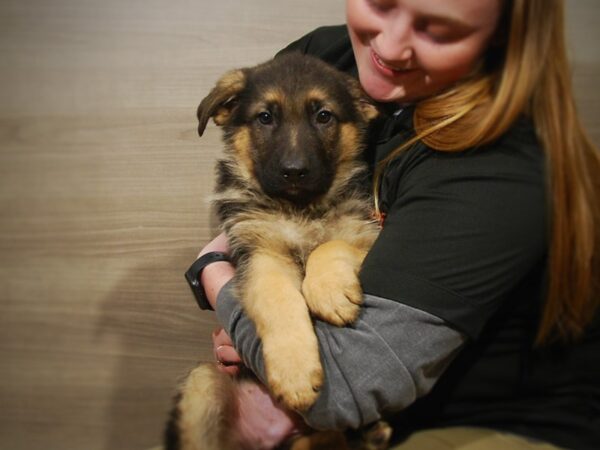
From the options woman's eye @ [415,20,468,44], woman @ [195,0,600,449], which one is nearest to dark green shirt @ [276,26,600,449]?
woman @ [195,0,600,449]

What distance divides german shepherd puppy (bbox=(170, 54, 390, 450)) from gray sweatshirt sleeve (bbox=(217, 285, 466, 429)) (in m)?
0.05

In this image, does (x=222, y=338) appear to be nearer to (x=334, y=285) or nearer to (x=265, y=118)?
(x=334, y=285)

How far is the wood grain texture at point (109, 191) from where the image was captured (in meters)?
2.42

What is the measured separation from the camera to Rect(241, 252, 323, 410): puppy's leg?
4.25 ft

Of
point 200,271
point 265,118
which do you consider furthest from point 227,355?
point 265,118

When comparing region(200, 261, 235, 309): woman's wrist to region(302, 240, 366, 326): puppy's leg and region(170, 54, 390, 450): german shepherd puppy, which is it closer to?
region(170, 54, 390, 450): german shepherd puppy

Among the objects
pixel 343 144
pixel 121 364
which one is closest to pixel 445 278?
pixel 343 144

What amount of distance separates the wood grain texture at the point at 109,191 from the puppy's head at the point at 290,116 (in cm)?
48

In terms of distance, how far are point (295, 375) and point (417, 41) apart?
0.94m

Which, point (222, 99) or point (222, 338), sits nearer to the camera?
point (222, 338)

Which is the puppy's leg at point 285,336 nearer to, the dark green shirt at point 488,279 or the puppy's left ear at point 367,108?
the dark green shirt at point 488,279

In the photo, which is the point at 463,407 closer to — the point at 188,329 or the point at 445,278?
the point at 445,278

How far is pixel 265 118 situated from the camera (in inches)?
77.6

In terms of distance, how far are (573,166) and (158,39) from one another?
1862 mm
